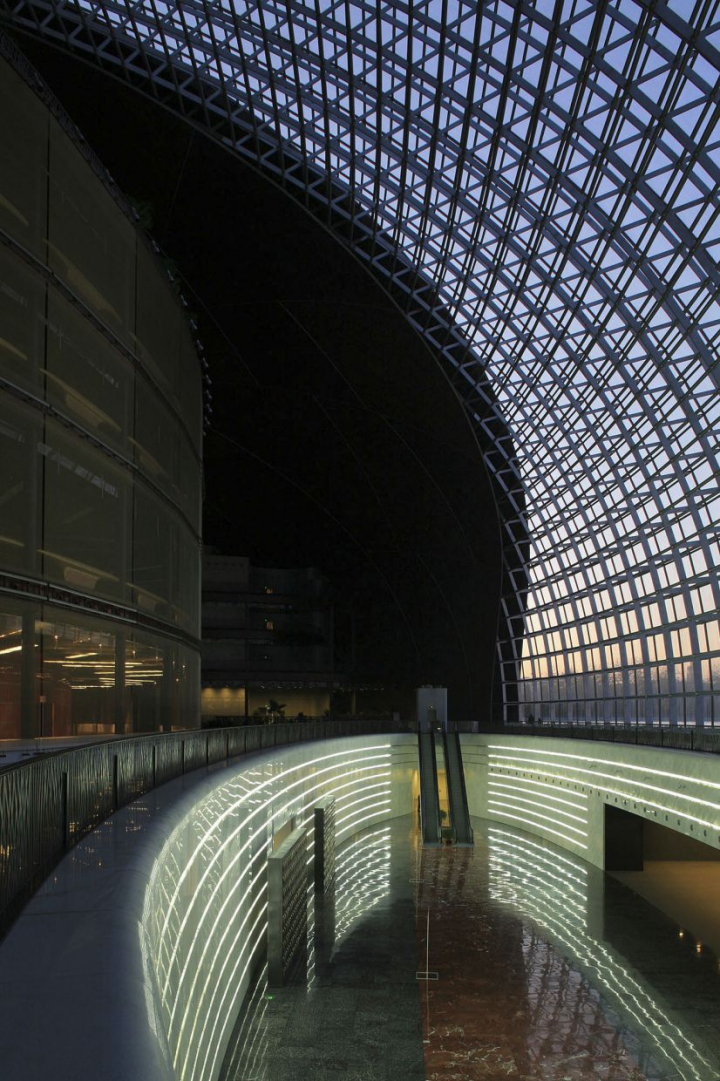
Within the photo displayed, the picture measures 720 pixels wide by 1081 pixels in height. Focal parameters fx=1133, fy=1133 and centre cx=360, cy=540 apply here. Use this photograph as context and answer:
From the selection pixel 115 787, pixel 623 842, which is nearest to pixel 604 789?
pixel 623 842

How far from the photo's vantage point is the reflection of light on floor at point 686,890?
96.8 ft

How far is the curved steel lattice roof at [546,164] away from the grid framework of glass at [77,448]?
11.6m

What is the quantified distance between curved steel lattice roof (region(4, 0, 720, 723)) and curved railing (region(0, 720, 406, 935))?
70.7 ft

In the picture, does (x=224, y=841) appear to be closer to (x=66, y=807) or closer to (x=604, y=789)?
(x=66, y=807)

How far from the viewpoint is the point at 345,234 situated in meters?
49.7

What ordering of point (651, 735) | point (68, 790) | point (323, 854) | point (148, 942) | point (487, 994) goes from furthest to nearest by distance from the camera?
1. point (651, 735)
2. point (323, 854)
3. point (487, 994)
4. point (68, 790)
5. point (148, 942)

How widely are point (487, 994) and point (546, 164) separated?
26563mm

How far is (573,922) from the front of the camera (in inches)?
1168

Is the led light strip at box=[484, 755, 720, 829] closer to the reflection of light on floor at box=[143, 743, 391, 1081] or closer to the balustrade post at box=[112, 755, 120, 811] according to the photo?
the reflection of light on floor at box=[143, 743, 391, 1081]

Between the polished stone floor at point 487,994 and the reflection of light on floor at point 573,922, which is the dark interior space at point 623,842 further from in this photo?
the polished stone floor at point 487,994

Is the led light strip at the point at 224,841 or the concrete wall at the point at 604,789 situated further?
the concrete wall at the point at 604,789

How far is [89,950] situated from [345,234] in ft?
153

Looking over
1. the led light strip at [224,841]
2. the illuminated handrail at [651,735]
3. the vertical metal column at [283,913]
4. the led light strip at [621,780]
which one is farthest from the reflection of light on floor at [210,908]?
the illuminated handrail at [651,735]

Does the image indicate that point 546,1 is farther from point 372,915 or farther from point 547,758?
point 547,758
